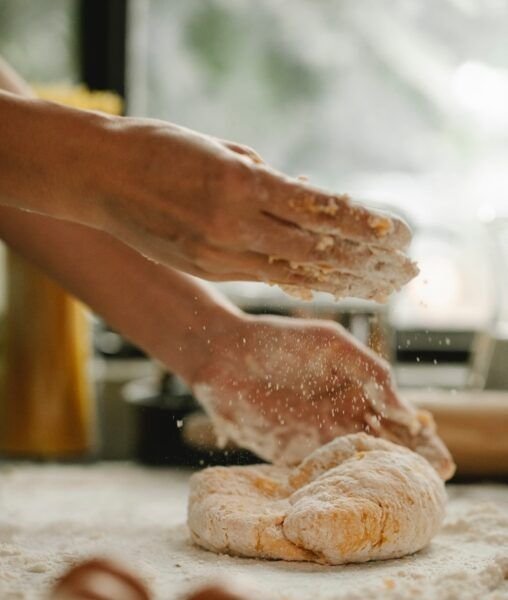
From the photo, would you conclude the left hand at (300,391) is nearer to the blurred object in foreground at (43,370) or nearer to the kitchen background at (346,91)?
the blurred object in foreground at (43,370)

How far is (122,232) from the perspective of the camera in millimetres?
655

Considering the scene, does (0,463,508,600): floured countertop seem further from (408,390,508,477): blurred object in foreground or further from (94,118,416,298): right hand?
(94,118,416,298): right hand

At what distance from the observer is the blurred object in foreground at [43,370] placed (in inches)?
54.4

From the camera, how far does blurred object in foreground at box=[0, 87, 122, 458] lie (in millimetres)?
1382

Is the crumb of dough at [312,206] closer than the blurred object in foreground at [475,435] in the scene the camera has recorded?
Yes

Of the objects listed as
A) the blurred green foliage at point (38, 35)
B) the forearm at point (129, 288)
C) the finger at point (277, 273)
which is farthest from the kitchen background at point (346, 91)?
the finger at point (277, 273)

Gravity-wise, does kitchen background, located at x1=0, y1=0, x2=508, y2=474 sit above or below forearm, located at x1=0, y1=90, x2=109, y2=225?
above

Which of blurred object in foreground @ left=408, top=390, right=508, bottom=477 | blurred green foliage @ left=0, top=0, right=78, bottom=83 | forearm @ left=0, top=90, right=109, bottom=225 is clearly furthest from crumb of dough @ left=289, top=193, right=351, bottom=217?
blurred green foliage @ left=0, top=0, right=78, bottom=83

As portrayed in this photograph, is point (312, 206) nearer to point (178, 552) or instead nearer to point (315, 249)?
point (315, 249)

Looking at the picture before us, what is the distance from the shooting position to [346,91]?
1.94 m

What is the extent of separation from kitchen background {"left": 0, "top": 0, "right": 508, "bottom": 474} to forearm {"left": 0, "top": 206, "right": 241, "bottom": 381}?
36.4 inches

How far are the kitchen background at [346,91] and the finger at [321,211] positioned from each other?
1.23 metres

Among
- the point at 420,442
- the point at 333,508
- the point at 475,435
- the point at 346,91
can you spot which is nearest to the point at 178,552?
the point at 333,508

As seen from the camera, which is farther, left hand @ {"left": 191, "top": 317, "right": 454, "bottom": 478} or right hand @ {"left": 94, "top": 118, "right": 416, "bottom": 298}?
left hand @ {"left": 191, "top": 317, "right": 454, "bottom": 478}
